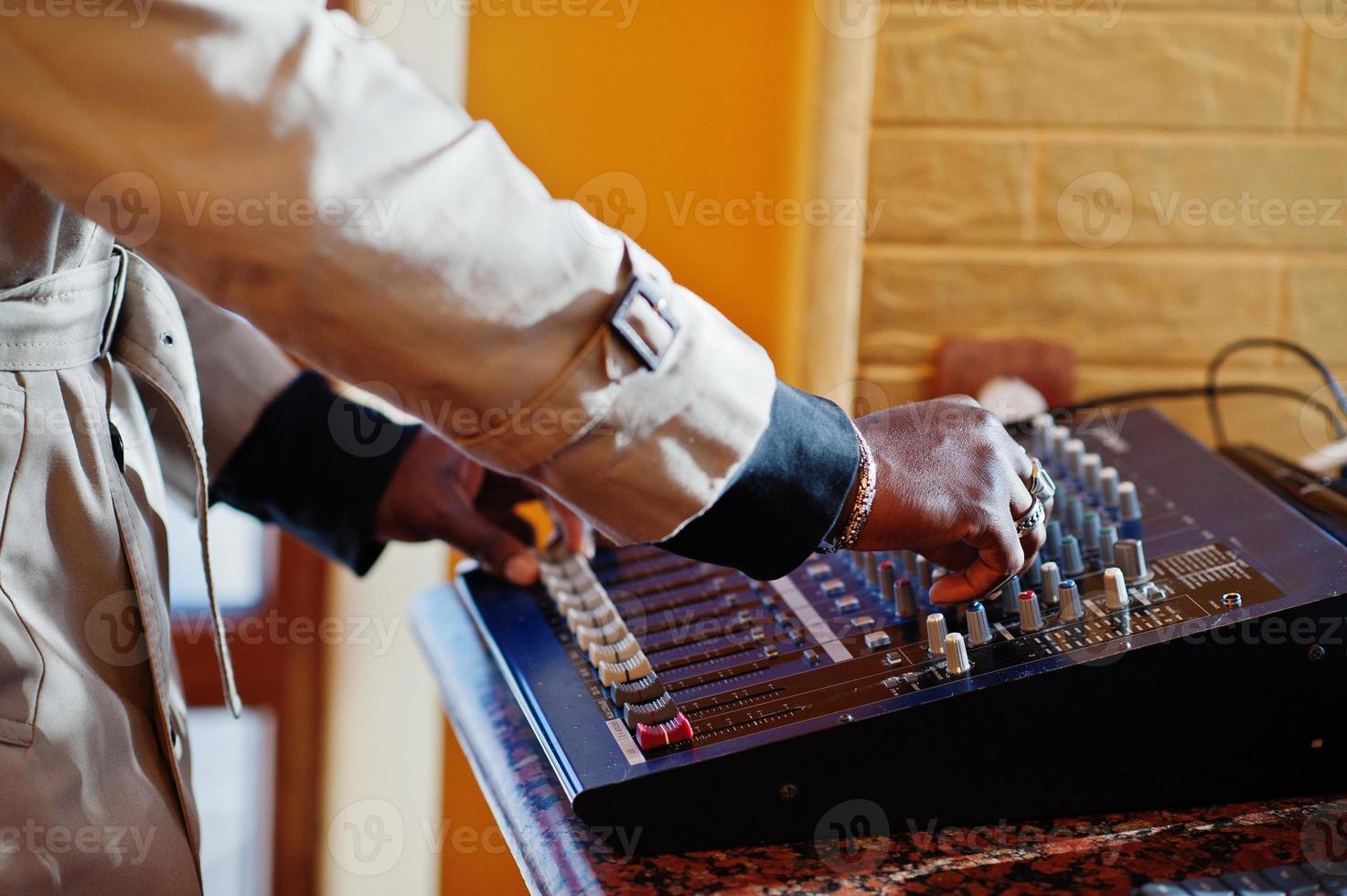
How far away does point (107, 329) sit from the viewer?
75 centimetres

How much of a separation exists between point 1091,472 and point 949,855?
35 cm

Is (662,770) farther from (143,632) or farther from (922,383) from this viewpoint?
(922,383)

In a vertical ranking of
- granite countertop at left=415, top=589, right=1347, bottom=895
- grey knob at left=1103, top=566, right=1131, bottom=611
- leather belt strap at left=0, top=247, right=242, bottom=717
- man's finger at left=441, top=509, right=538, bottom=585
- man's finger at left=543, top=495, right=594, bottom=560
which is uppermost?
leather belt strap at left=0, top=247, right=242, bottom=717

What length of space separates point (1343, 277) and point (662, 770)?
1019 mm

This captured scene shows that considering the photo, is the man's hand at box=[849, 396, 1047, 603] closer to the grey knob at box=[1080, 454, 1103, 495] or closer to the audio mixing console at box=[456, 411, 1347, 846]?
the audio mixing console at box=[456, 411, 1347, 846]

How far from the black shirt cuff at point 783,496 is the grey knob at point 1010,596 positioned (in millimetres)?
147

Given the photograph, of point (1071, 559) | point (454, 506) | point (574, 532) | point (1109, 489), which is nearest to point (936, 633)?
point (1071, 559)

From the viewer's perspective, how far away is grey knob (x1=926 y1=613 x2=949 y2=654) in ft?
2.25

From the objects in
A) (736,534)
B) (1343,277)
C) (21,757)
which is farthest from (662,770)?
(1343,277)

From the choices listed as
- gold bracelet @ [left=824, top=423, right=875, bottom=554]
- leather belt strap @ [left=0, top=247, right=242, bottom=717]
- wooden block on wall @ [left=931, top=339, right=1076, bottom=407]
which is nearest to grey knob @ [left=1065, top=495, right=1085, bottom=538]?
gold bracelet @ [left=824, top=423, right=875, bottom=554]

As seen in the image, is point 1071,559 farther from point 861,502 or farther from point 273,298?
point 273,298

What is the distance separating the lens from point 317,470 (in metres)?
1.00

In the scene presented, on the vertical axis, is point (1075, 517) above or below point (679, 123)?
below

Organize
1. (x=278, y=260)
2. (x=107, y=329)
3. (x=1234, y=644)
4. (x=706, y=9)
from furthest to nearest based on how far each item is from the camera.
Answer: (x=706, y=9), (x=107, y=329), (x=1234, y=644), (x=278, y=260)
